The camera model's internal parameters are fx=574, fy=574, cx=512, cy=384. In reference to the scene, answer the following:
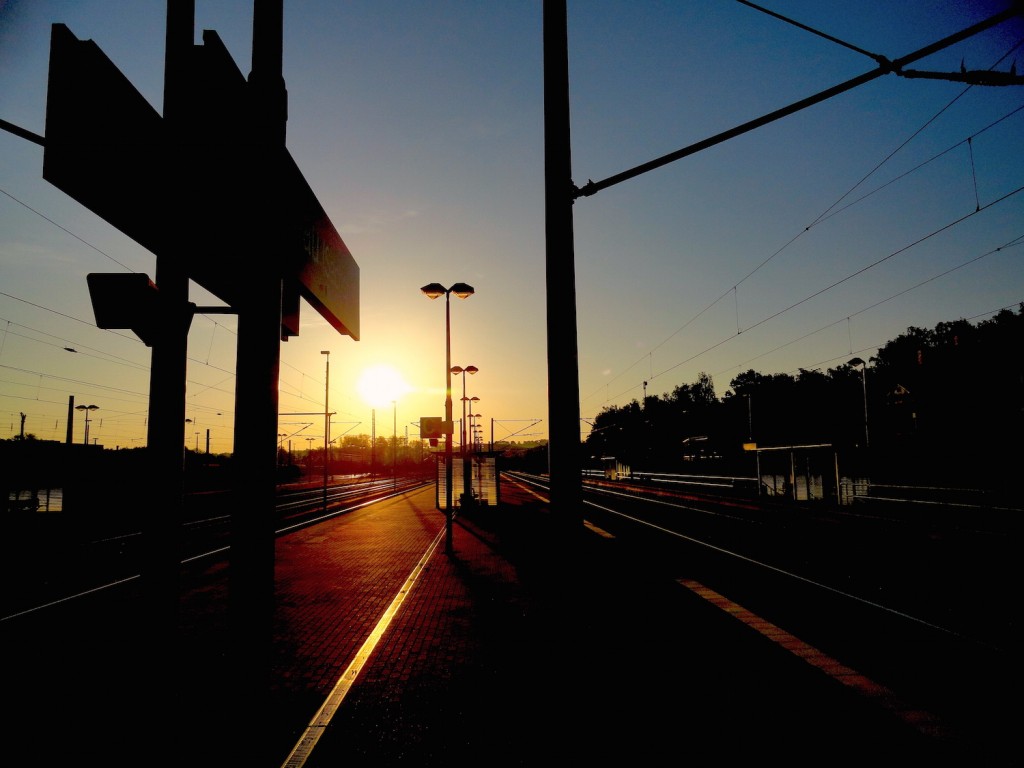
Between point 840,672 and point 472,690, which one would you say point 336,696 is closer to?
point 472,690

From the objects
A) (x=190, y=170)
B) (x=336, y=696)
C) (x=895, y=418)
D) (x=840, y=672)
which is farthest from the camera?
(x=895, y=418)

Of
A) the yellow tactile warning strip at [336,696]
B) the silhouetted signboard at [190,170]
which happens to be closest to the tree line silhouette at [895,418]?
the yellow tactile warning strip at [336,696]

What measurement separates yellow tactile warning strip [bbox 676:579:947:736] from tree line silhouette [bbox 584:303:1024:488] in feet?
51.1

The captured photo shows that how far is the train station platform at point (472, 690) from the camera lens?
3908 mm

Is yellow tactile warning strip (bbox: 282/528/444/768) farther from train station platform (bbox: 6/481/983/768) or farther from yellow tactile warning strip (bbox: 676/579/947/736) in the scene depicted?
yellow tactile warning strip (bbox: 676/579/947/736)

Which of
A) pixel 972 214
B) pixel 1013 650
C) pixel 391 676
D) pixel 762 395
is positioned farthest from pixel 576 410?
pixel 762 395

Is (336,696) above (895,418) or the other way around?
the other way around

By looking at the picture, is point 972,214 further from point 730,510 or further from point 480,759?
point 730,510

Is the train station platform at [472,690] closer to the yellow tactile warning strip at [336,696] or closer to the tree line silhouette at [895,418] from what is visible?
the yellow tactile warning strip at [336,696]

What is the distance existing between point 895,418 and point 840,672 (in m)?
52.6

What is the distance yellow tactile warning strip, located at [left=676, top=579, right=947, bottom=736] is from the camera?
175 inches

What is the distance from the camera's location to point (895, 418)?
4903cm

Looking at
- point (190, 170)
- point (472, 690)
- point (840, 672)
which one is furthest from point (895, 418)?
point (190, 170)

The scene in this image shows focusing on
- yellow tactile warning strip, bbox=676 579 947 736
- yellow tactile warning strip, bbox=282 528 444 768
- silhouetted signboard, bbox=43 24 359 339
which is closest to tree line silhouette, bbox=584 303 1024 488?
yellow tactile warning strip, bbox=676 579 947 736
